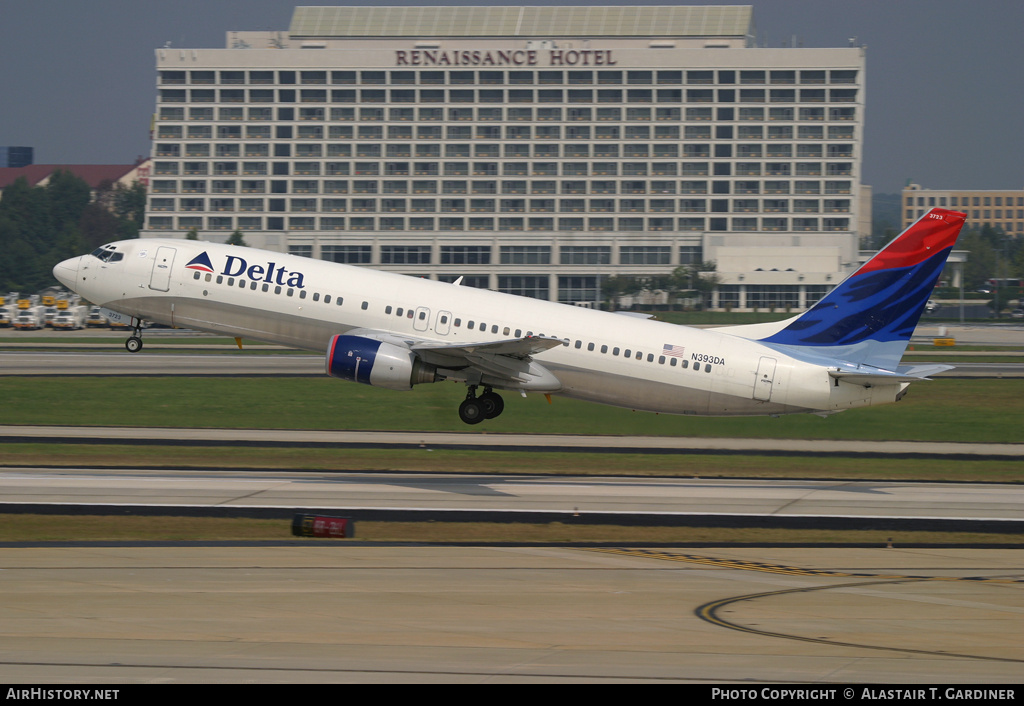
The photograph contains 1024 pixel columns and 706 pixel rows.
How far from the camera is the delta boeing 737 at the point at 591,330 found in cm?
3669

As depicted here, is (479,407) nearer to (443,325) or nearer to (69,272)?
(443,325)

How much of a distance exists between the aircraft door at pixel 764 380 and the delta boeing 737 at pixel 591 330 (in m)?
0.04

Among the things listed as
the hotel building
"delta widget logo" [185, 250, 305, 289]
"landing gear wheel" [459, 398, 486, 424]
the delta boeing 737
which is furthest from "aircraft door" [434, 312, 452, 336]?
the hotel building

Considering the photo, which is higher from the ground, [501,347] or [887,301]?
[887,301]

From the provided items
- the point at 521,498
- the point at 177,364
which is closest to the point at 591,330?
the point at 521,498

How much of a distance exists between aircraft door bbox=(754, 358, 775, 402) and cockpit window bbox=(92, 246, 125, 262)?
76.9 feet

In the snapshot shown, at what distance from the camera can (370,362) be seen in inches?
1344

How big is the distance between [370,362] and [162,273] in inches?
372

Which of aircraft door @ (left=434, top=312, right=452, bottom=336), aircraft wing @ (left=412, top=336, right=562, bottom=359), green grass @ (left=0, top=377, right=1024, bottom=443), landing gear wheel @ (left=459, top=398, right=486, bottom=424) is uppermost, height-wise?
aircraft door @ (left=434, top=312, right=452, bottom=336)

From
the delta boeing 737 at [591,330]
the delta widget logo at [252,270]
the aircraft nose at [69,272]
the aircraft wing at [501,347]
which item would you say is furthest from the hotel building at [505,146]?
the aircraft wing at [501,347]

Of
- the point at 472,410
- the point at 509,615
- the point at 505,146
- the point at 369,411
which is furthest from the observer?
the point at 505,146

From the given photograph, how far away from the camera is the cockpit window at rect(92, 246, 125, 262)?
38625 millimetres

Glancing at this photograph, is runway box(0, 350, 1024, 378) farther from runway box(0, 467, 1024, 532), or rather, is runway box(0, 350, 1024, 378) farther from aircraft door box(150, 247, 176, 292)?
runway box(0, 467, 1024, 532)
